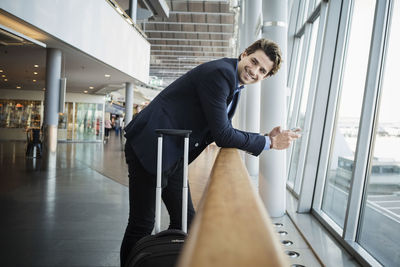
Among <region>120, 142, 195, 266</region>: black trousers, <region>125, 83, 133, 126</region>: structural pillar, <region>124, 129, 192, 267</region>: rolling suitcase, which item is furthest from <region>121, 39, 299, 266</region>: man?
<region>125, 83, 133, 126</region>: structural pillar

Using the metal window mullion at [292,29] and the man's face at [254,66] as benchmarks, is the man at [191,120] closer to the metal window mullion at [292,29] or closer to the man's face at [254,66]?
the man's face at [254,66]

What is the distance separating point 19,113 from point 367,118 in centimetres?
2220

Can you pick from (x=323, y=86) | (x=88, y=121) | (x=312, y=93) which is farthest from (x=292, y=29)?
(x=88, y=121)

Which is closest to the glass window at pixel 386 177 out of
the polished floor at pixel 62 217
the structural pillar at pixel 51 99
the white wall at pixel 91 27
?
the polished floor at pixel 62 217

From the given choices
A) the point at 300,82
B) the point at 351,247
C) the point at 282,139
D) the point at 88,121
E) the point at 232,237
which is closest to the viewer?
the point at 232,237

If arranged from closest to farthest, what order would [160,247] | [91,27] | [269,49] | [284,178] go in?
[160,247] → [269,49] → [284,178] → [91,27]

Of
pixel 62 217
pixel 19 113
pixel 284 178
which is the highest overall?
pixel 284 178

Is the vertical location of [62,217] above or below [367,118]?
below

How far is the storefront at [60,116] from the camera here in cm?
2059

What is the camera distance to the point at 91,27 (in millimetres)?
9688

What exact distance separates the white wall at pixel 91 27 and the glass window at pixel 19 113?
1032 centimetres

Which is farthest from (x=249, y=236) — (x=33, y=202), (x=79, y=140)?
(x=79, y=140)

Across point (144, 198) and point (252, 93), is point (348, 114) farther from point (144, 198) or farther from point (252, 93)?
point (252, 93)

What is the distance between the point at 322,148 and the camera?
171 inches
